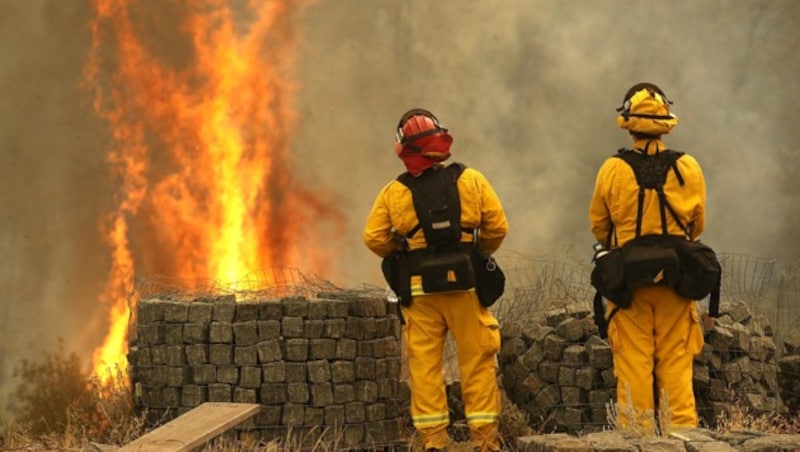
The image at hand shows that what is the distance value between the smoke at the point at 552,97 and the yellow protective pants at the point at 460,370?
5.28 metres

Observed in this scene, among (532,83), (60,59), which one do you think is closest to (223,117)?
(60,59)

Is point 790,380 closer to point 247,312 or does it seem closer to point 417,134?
point 417,134

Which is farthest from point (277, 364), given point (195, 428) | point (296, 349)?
point (195, 428)

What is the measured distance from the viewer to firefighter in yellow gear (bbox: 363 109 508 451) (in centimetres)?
868

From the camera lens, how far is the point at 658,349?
27.7ft

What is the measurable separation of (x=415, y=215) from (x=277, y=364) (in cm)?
173

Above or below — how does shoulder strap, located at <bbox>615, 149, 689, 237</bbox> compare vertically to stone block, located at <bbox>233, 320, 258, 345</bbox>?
above

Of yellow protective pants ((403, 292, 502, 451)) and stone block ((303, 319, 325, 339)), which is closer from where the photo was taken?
yellow protective pants ((403, 292, 502, 451))

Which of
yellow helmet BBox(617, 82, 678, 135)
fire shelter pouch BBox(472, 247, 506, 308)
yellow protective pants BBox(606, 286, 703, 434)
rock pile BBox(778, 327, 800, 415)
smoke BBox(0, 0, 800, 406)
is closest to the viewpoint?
yellow protective pants BBox(606, 286, 703, 434)

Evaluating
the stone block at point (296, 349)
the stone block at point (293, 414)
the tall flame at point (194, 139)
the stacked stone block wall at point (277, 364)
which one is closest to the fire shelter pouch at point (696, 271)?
the stacked stone block wall at point (277, 364)

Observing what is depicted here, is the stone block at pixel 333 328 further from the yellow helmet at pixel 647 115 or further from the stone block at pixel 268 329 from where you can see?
the yellow helmet at pixel 647 115

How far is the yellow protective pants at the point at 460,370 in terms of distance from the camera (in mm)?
8664

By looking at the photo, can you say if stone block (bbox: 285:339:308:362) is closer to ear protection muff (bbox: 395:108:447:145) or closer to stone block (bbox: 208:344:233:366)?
stone block (bbox: 208:344:233:366)

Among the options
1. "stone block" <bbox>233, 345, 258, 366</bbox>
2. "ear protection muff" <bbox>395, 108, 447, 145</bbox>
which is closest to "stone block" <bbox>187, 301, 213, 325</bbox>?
"stone block" <bbox>233, 345, 258, 366</bbox>
